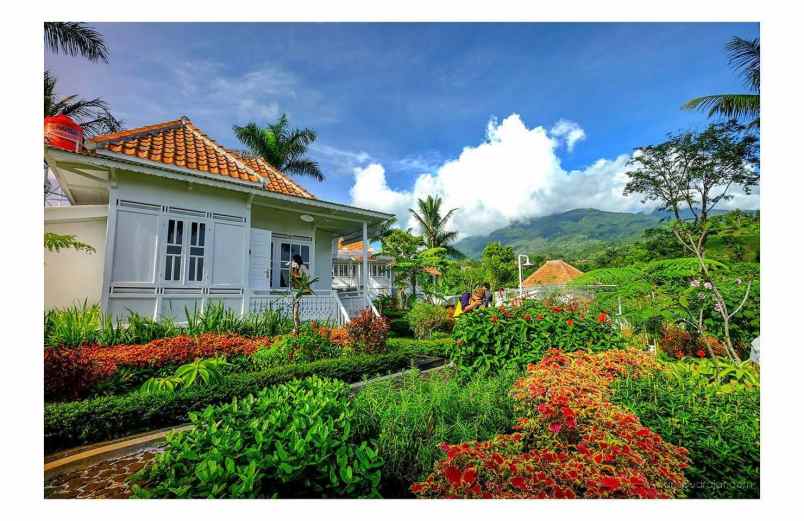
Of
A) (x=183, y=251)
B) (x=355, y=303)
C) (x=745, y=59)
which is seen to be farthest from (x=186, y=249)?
(x=745, y=59)

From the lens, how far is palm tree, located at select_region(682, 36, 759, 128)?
297cm

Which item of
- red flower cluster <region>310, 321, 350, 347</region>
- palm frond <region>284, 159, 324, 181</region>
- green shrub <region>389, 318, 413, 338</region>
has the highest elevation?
palm frond <region>284, 159, 324, 181</region>

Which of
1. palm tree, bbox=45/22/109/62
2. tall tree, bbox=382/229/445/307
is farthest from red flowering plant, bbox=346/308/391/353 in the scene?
tall tree, bbox=382/229/445/307

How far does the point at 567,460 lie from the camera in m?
1.81

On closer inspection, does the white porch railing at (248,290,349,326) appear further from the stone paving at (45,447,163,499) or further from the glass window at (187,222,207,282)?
the stone paving at (45,447,163,499)

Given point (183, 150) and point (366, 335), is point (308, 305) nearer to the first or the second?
point (366, 335)

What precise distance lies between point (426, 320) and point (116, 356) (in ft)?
21.4

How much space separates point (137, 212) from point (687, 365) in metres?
8.26

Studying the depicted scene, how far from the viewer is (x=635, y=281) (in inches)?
164

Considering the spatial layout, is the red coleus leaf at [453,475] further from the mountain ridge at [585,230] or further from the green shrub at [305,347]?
the mountain ridge at [585,230]

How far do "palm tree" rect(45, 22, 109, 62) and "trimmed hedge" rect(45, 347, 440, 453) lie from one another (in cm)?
328

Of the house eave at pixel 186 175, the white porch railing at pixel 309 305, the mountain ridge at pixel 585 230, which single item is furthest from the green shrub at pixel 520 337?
the house eave at pixel 186 175
